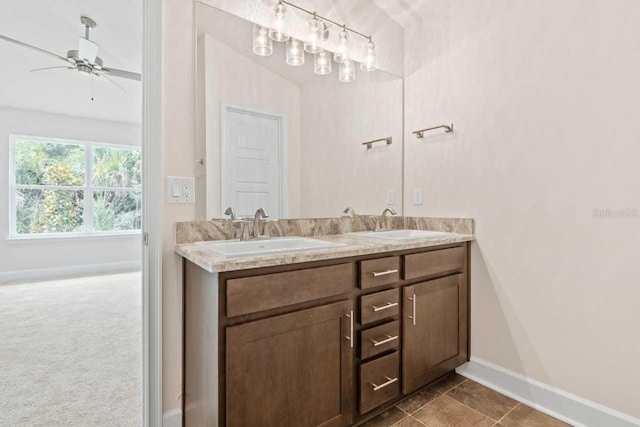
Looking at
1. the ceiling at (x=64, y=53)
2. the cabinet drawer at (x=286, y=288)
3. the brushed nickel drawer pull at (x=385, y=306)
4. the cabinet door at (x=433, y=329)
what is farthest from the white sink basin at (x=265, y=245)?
the ceiling at (x=64, y=53)

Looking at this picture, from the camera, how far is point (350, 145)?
7.61 feet

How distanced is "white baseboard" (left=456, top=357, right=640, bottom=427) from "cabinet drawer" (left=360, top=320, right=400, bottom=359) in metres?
0.77

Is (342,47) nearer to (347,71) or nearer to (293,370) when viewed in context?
(347,71)

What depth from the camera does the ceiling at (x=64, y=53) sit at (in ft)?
8.31

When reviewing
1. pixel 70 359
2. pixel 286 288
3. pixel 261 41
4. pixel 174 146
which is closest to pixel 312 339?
pixel 286 288

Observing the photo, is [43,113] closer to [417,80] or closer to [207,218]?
[207,218]

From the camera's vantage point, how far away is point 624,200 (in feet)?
4.83

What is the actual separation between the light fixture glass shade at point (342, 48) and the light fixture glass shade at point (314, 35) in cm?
17

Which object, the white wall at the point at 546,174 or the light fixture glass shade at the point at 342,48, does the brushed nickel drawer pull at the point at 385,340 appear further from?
the light fixture glass shade at the point at 342,48

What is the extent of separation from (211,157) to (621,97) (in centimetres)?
195

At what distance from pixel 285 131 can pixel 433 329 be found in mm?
1433

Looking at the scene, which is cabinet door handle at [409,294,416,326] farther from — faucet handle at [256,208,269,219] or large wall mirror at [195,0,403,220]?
faucet handle at [256,208,269,219]

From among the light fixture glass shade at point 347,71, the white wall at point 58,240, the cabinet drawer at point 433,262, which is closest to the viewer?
the cabinet drawer at point 433,262

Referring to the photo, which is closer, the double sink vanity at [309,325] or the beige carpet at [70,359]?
the double sink vanity at [309,325]
